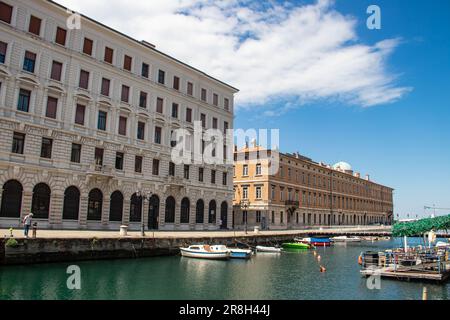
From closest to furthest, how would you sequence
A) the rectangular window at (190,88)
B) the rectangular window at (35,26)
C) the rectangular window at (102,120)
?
the rectangular window at (35,26), the rectangular window at (102,120), the rectangular window at (190,88)

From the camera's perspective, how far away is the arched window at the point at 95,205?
3388cm

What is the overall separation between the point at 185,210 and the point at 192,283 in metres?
23.3

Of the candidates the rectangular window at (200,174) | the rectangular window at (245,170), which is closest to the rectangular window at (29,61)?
the rectangular window at (200,174)

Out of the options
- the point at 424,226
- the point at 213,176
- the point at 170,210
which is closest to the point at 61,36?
the point at 170,210

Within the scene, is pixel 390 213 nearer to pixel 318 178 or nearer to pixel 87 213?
pixel 318 178

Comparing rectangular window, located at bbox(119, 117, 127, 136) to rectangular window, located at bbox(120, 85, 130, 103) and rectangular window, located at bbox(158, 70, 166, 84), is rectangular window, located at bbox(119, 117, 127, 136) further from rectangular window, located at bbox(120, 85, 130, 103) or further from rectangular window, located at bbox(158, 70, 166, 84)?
rectangular window, located at bbox(158, 70, 166, 84)

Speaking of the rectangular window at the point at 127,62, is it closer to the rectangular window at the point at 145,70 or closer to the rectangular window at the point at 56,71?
the rectangular window at the point at 145,70

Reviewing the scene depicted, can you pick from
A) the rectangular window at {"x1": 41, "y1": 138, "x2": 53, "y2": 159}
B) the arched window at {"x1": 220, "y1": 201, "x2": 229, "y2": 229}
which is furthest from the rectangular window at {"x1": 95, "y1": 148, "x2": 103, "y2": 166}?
the arched window at {"x1": 220, "y1": 201, "x2": 229, "y2": 229}

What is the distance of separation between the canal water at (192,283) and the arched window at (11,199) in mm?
8983

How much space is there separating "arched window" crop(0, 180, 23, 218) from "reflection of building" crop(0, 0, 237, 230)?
7 cm

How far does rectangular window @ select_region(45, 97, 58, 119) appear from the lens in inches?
1250

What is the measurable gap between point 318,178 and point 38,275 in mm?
61753

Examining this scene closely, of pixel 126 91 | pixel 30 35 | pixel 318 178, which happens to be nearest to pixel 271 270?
pixel 126 91

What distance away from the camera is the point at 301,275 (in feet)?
79.2
